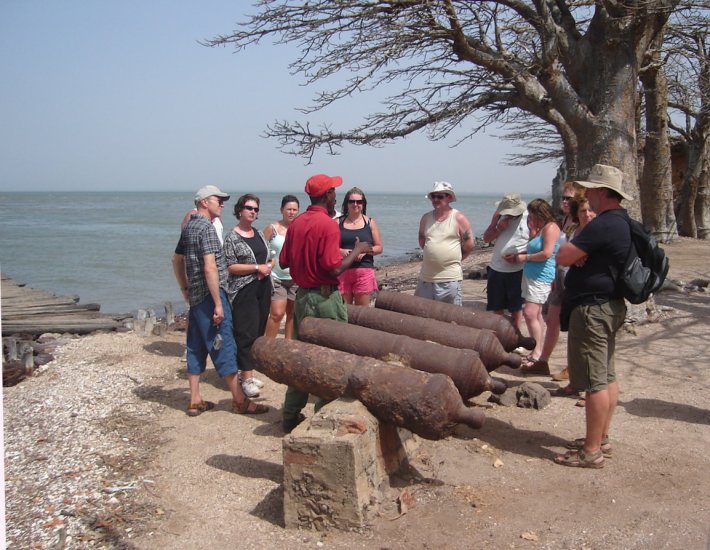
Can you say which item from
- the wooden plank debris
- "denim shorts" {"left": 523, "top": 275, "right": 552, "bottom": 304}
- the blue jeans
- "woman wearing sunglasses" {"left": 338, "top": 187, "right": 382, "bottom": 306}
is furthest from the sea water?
"denim shorts" {"left": 523, "top": 275, "right": 552, "bottom": 304}

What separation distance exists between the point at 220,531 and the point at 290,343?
128 cm

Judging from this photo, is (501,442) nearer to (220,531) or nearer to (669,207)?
(220,531)

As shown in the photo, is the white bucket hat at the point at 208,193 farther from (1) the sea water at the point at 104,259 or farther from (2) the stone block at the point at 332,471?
(1) the sea water at the point at 104,259

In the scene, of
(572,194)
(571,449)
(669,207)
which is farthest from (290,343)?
(669,207)

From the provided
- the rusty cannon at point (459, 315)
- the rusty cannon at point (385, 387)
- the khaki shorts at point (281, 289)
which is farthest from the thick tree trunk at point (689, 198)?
the rusty cannon at point (385, 387)

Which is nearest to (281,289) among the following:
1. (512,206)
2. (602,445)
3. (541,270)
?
(512,206)

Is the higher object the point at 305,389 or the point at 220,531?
the point at 305,389

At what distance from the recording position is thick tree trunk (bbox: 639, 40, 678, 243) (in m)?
14.8

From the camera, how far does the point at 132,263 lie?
24.1m

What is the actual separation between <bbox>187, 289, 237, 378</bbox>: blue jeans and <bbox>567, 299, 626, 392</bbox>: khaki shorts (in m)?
2.97

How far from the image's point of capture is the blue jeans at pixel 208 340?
5.57 meters

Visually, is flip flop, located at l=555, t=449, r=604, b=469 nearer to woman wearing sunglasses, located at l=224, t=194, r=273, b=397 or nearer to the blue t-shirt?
the blue t-shirt

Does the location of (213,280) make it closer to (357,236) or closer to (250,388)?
(250,388)

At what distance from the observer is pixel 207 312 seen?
5.57 m
